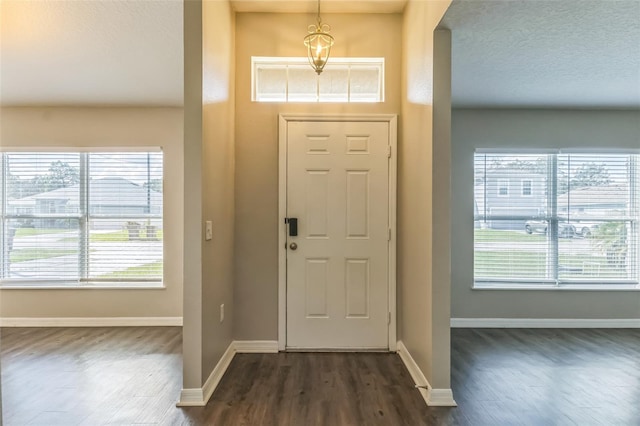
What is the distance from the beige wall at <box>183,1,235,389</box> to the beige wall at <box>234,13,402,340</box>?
1.20 ft

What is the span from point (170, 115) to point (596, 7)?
12.8 ft

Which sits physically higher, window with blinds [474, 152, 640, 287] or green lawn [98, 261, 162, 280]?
window with blinds [474, 152, 640, 287]

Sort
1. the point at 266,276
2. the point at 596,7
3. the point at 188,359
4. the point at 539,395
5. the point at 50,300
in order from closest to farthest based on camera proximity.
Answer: the point at 596,7 < the point at 188,359 < the point at 539,395 < the point at 266,276 < the point at 50,300

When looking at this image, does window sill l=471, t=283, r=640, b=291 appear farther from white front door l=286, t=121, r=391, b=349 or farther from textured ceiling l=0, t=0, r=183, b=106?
textured ceiling l=0, t=0, r=183, b=106

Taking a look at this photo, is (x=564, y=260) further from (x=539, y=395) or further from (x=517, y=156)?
(x=539, y=395)

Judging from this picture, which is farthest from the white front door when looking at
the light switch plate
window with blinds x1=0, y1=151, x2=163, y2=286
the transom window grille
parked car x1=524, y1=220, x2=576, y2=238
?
parked car x1=524, y1=220, x2=576, y2=238

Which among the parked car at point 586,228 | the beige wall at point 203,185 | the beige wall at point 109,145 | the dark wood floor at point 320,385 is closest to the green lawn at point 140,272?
the beige wall at point 109,145

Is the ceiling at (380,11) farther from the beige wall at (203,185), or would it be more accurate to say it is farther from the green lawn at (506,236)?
the green lawn at (506,236)

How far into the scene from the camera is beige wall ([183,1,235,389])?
89.0 inches

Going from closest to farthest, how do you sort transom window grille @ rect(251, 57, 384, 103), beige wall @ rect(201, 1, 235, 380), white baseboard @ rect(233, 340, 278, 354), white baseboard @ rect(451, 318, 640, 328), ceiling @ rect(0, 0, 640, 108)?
ceiling @ rect(0, 0, 640, 108) < beige wall @ rect(201, 1, 235, 380) < white baseboard @ rect(233, 340, 278, 354) < transom window grille @ rect(251, 57, 384, 103) < white baseboard @ rect(451, 318, 640, 328)

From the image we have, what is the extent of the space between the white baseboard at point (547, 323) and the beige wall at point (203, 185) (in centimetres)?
287

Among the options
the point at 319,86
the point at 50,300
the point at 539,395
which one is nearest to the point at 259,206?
the point at 319,86

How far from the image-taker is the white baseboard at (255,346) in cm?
311

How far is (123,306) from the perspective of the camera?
3.97 m
